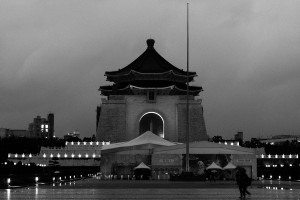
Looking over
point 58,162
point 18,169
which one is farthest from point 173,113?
point 18,169

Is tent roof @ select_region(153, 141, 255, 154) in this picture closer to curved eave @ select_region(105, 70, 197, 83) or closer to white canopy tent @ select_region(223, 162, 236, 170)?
white canopy tent @ select_region(223, 162, 236, 170)

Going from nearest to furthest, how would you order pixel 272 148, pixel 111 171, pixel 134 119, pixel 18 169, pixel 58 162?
pixel 18 169, pixel 111 171, pixel 58 162, pixel 134 119, pixel 272 148

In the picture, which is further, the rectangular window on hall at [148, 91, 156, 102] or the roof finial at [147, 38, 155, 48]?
the roof finial at [147, 38, 155, 48]

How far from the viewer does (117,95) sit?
213 ft

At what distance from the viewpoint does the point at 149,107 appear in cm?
6450

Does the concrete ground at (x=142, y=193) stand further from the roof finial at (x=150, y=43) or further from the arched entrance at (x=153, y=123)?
the roof finial at (x=150, y=43)

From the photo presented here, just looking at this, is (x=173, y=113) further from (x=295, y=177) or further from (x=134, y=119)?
(x=295, y=177)

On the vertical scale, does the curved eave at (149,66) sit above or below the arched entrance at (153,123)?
above

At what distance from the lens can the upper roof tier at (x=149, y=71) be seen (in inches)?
2581

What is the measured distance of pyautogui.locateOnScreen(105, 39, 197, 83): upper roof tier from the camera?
6556 cm

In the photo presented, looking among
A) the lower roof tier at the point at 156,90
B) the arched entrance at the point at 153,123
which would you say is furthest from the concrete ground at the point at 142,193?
the arched entrance at the point at 153,123

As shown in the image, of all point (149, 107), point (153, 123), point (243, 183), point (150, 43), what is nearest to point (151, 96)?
point (149, 107)

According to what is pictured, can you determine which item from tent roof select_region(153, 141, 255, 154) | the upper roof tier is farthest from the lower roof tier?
tent roof select_region(153, 141, 255, 154)

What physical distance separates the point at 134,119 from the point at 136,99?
99.4 inches
